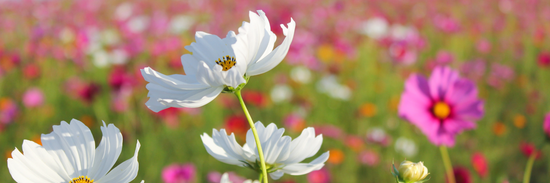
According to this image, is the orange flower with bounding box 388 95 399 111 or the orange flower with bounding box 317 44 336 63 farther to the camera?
the orange flower with bounding box 317 44 336 63

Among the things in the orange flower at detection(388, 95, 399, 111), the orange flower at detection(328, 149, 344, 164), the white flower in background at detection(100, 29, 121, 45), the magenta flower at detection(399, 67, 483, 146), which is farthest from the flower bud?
the white flower in background at detection(100, 29, 121, 45)

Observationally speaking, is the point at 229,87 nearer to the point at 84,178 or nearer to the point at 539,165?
the point at 84,178

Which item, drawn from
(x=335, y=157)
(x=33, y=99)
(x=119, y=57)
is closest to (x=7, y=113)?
(x=33, y=99)

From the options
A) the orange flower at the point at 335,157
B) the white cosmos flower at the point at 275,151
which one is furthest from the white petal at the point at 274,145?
the orange flower at the point at 335,157

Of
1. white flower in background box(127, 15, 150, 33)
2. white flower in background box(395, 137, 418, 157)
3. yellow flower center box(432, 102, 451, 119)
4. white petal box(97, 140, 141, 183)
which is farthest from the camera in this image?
white flower in background box(127, 15, 150, 33)

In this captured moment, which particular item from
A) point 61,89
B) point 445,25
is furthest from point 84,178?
point 445,25

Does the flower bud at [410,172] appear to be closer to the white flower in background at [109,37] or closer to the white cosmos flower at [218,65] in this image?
the white cosmos flower at [218,65]

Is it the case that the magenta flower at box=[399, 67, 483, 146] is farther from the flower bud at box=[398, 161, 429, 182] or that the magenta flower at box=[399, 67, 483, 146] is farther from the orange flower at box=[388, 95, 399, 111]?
the orange flower at box=[388, 95, 399, 111]
